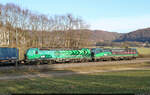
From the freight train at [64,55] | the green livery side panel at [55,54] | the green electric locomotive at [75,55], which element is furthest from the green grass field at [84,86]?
the green electric locomotive at [75,55]

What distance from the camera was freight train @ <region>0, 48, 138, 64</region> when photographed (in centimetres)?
3655

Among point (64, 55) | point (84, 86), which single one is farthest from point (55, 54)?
point (84, 86)

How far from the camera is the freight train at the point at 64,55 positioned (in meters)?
36.6

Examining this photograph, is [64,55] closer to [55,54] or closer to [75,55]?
[55,54]

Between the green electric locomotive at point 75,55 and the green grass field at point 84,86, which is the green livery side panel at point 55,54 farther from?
the green grass field at point 84,86

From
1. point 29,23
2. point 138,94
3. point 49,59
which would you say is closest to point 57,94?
point 138,94

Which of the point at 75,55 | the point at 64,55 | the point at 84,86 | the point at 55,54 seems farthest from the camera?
the point at 75,55

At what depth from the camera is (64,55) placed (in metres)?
45.3

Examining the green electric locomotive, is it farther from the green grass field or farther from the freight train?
the green grass field

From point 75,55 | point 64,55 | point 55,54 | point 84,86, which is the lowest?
point 84,86

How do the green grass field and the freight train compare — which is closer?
the green grass field

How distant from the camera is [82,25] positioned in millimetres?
79625

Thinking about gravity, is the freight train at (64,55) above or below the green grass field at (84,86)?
above

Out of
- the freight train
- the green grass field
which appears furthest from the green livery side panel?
the green grass field
